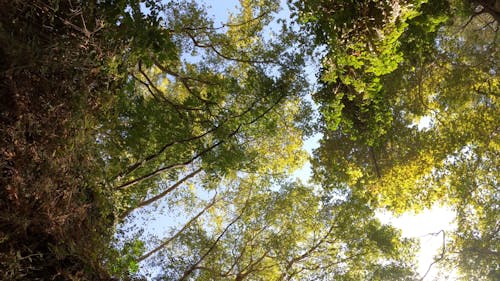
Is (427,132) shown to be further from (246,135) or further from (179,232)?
(179,232)

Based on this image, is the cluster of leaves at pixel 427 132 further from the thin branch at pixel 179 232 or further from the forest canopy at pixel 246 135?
the thin branch at pixel 179 232

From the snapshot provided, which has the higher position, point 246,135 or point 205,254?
point 246,135

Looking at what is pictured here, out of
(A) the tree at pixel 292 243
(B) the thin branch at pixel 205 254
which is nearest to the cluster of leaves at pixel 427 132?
(A) the tree at pixel 292 243

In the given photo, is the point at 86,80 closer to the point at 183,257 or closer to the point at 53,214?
the point at 53,214

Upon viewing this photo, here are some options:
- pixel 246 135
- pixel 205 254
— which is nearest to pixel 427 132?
pixel 246 135

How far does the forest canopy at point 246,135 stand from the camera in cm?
368

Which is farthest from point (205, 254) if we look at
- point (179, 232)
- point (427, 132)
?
point (427, 132)

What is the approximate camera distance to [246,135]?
11117 mm

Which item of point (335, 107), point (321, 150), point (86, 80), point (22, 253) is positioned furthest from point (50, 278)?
point (321, 150)

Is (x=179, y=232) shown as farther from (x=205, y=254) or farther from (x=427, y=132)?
(x=427, y=132)

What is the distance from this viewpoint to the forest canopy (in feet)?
12.1

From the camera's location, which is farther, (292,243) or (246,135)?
(292,243)

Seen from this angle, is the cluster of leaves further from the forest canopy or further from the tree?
the tree

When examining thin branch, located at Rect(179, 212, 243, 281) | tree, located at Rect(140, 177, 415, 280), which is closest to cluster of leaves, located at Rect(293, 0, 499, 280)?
tree, located at Rect(140, 177, 415, 280)
